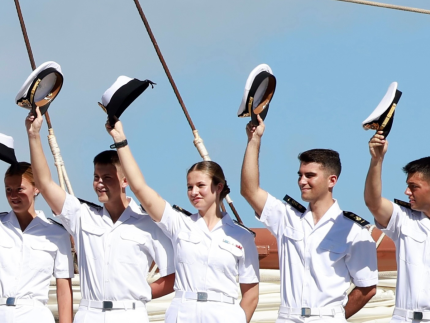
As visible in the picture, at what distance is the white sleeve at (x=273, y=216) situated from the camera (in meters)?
4.48

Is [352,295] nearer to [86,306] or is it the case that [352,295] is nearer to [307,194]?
[307,194]

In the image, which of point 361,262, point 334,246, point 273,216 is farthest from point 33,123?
point 361,262

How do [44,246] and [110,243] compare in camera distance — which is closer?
[110,243]

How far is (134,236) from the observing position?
4.41 metres

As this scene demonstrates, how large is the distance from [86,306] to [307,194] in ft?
4.30

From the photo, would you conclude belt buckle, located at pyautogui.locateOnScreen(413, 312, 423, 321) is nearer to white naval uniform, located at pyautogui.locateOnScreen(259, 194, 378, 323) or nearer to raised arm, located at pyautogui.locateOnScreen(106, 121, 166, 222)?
white naval uniform, located at pyautogui.locateOnScreen(259, 194, 378, 323)

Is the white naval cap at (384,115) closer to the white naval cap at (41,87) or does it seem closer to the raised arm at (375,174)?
the raised arm at (375,174)

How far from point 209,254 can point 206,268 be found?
0.08 m

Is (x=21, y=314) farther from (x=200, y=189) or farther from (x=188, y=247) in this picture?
(x=200, y=189)

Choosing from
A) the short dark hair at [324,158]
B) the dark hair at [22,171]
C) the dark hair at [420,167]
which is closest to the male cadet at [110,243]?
the dark hair at [22,171]

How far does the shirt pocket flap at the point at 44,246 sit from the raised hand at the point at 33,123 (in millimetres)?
650

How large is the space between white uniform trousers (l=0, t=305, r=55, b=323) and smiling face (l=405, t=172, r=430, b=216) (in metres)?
2.08

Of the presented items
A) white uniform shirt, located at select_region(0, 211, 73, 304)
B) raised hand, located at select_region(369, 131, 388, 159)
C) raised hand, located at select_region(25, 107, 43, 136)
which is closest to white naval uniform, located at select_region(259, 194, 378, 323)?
raised hand, located at select_region(369, 131, 388, 159)

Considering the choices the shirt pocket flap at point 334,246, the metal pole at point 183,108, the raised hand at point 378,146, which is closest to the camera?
A: the raised hand at point 378,146
